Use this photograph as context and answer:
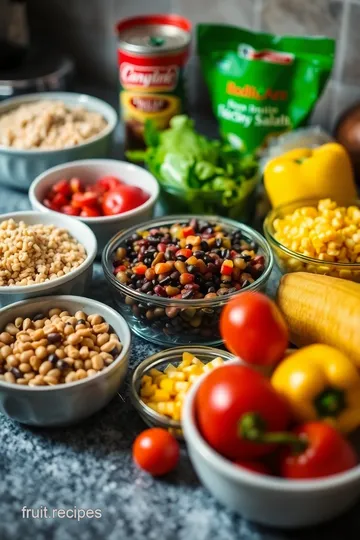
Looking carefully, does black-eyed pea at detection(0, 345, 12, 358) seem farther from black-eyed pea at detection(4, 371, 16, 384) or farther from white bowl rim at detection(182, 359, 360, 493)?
white bowl rim at detection(182, 359, 360, 493)

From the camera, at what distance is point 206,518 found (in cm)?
92

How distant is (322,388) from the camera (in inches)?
36.5

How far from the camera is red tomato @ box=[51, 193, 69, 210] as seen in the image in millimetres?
1458

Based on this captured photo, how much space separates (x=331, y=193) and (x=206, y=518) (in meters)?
0.72

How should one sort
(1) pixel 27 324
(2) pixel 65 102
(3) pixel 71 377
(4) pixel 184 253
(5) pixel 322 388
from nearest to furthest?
1. (5) pixel 322 388
2. (3) pixel 71 377
3. (1) pixel 27 324
4. (4) pixel 184 253
5. (2) pixel 65 102

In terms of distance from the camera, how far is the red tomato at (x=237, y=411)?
86 centimetres

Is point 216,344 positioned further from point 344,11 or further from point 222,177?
point 344,11

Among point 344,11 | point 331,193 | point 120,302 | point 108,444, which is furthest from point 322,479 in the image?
point 344,11

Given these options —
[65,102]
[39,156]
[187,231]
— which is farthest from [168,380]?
[65,102]

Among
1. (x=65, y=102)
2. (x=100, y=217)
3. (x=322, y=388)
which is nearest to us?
(x=322, y=388)

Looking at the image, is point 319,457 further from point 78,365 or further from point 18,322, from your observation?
point 18,322

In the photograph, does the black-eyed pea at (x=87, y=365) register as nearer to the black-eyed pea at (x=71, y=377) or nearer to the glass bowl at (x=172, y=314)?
the black-eyed pea at (x=71, y=377)

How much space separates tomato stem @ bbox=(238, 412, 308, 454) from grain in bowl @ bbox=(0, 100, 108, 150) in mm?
909

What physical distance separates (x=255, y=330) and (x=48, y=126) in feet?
2.91
